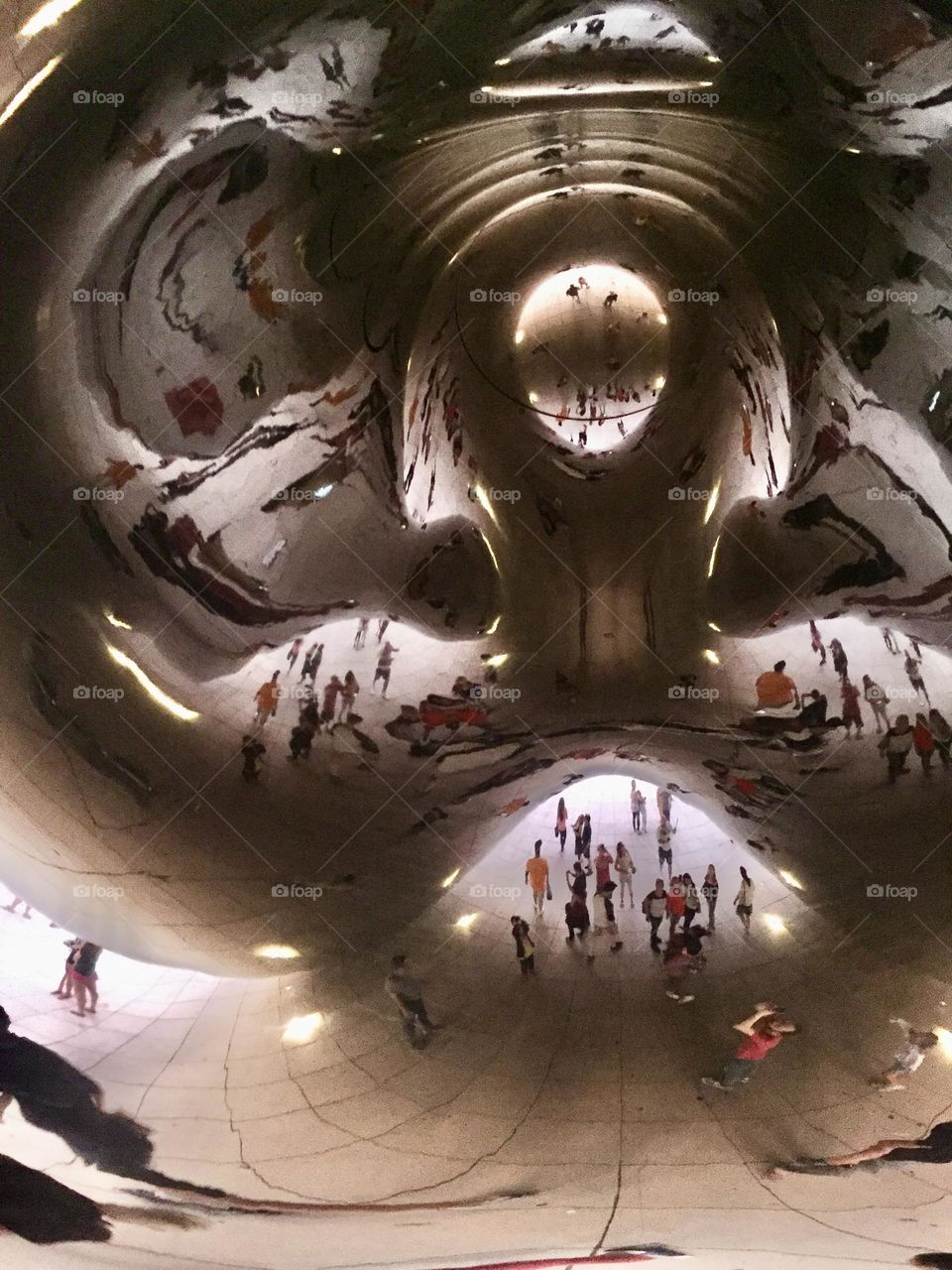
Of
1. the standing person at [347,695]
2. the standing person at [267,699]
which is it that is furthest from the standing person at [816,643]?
the standing person at [267,699]

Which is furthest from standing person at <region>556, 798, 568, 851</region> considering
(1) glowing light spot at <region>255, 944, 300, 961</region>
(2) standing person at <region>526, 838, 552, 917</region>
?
(1) glowing light spot at <region>255, 944, 300, 961</region>

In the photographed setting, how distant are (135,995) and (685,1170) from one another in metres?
0.97

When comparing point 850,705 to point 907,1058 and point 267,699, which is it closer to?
point 907,1058

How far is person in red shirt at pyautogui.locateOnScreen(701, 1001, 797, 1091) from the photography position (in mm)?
1678

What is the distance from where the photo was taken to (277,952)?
164 cm

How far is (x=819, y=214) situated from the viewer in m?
1.77

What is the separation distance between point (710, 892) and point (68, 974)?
1.14m

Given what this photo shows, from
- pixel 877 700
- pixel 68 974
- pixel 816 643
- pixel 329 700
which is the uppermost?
pixel 816 643

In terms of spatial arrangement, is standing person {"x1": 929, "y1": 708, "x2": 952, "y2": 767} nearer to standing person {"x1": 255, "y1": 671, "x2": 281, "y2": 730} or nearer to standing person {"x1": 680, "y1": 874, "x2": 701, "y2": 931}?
standing person {"x1": 680, "y1": 874, "x2": 701, "y2": 931}

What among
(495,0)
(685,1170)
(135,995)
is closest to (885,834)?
(685,1170)

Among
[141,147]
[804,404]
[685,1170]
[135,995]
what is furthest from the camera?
[804,404]

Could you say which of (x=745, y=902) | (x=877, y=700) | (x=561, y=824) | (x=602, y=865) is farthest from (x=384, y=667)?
(x=877, y=700)

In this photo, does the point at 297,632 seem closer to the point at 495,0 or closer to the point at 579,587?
the point at 579,587

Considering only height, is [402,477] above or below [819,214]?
below
